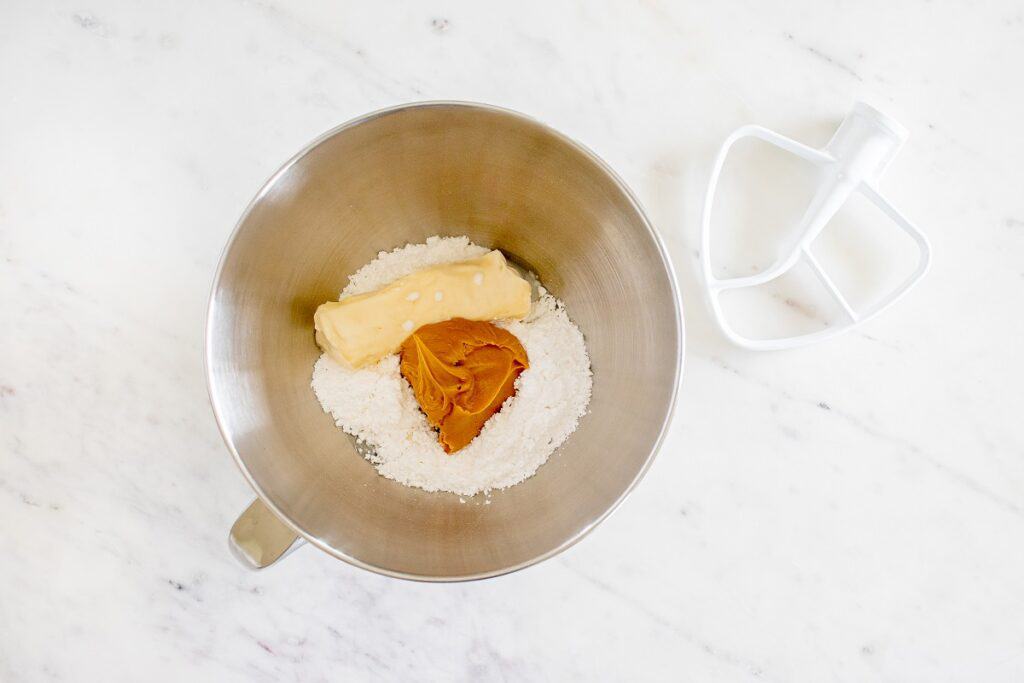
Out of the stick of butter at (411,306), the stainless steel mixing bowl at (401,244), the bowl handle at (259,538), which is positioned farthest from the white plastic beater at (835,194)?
the bowl handle at (259,538)

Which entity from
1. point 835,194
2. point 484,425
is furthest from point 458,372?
point 835,194

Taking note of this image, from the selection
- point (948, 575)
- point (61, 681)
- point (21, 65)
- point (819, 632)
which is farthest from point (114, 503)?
point (948, 575)

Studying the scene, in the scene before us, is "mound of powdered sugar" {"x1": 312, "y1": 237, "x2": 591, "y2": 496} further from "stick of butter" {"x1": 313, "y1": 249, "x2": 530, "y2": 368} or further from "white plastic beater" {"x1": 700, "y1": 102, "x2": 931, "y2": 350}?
"white plastic beater" {"x1": 700, "y1": 102, "x2": 931, "y2": 350}

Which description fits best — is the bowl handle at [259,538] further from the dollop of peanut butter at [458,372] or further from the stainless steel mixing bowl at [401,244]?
the dollop of peanut butter at [458,372]

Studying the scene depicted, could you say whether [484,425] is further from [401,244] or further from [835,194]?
[835,194]

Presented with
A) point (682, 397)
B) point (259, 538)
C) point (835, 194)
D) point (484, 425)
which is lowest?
point (259, 538)

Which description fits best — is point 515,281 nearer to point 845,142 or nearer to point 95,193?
point 845,142
